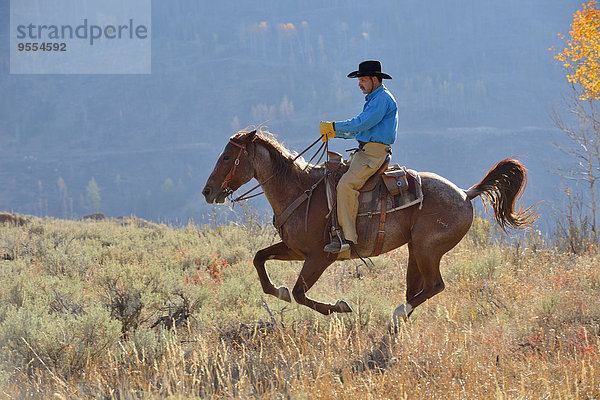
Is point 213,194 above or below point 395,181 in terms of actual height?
below

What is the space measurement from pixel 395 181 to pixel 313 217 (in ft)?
3.32

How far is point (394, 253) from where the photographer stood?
1125 centimetres

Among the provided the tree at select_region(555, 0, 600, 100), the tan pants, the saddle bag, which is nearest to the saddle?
the saddle bag

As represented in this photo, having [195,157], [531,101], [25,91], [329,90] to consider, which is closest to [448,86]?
[531,101]

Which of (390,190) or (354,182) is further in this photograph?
(390,190)

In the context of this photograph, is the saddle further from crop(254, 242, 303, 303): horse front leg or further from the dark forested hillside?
the dark forested hillside

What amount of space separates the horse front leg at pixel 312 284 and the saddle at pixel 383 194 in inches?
22.6

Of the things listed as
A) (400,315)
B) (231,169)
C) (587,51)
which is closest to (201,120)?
(587,51)

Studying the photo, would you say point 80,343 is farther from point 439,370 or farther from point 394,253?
point 394,253

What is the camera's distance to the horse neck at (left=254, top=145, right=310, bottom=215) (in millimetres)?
6258

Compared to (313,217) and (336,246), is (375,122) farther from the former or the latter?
(336,246)

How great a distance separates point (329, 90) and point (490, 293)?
181m

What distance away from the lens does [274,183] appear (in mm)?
6285

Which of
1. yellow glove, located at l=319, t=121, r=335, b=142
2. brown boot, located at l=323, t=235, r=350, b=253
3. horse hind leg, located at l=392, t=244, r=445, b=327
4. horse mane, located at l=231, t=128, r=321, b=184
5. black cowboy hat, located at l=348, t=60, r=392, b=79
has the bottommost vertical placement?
horse hind leg, located at l=392, t=244, r=445, b=327
